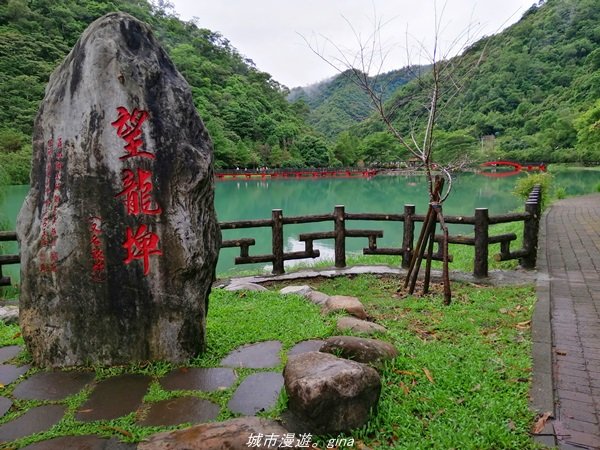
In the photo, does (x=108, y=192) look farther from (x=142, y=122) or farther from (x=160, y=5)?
(x=160, y=5)

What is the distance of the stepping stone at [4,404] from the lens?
2.33 meters

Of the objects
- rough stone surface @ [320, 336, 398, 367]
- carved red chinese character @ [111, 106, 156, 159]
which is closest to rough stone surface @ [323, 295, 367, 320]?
rough stone surface @ [320, 336, 398, 367]

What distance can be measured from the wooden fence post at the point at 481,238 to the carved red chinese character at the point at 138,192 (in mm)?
4483

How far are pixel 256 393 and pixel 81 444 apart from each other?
3.09ft

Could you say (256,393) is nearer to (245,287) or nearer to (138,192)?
(138,192)

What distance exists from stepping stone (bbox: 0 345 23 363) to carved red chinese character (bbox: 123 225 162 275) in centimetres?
128

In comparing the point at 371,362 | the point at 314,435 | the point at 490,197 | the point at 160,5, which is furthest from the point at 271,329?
the point at 160,5

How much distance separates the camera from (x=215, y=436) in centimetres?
192

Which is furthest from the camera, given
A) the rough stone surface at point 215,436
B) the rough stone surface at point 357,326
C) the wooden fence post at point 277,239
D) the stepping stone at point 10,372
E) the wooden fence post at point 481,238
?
the wooden fence post at point 277,239

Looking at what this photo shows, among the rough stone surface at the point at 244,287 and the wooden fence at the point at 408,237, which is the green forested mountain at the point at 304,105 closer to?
the wooden fence at the point at 408,237

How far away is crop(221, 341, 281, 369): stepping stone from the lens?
288cm

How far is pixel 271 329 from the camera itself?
→ 3486 mm

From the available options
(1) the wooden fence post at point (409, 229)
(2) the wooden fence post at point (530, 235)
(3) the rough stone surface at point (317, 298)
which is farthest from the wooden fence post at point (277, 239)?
(2) the wooden fence post at point (530, 235)

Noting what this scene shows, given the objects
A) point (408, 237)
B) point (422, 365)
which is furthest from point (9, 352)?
point (408, 237)
